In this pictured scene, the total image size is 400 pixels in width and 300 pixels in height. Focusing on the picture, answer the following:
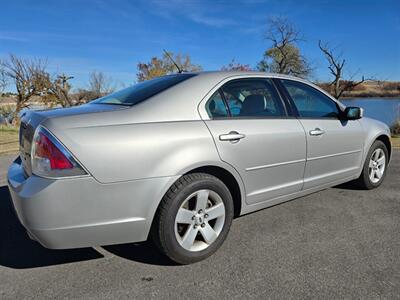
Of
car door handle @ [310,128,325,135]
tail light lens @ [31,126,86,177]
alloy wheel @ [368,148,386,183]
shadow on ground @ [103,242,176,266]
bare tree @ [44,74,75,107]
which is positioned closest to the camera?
tail light lens @ [31,126,86,177]

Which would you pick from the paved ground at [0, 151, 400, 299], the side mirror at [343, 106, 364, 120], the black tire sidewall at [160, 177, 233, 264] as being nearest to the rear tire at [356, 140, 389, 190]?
the side mirror at [343, 106, 364, 120]

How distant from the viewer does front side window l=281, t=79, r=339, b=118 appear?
11.7 feet

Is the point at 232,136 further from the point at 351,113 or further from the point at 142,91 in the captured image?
the point at 351,113

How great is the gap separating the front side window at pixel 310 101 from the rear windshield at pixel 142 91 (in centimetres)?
121

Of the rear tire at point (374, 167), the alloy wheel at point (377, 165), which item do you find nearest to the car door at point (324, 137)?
the rear tire at point (374, 167)

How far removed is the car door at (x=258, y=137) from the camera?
280 cm

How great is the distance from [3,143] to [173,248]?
9.65 meters

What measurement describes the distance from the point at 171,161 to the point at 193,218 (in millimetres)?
533

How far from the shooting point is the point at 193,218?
8.68 feet

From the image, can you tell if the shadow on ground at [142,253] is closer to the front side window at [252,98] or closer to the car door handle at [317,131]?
the front side window at [252,98]

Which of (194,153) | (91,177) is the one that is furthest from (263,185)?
(91,177)

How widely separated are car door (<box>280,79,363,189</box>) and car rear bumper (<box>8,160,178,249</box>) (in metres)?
1.76

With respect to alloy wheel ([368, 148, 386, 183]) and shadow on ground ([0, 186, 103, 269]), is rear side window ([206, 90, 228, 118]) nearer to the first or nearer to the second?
shadow on ground ([0, 186, 103, 269])

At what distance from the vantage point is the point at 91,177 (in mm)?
2201
